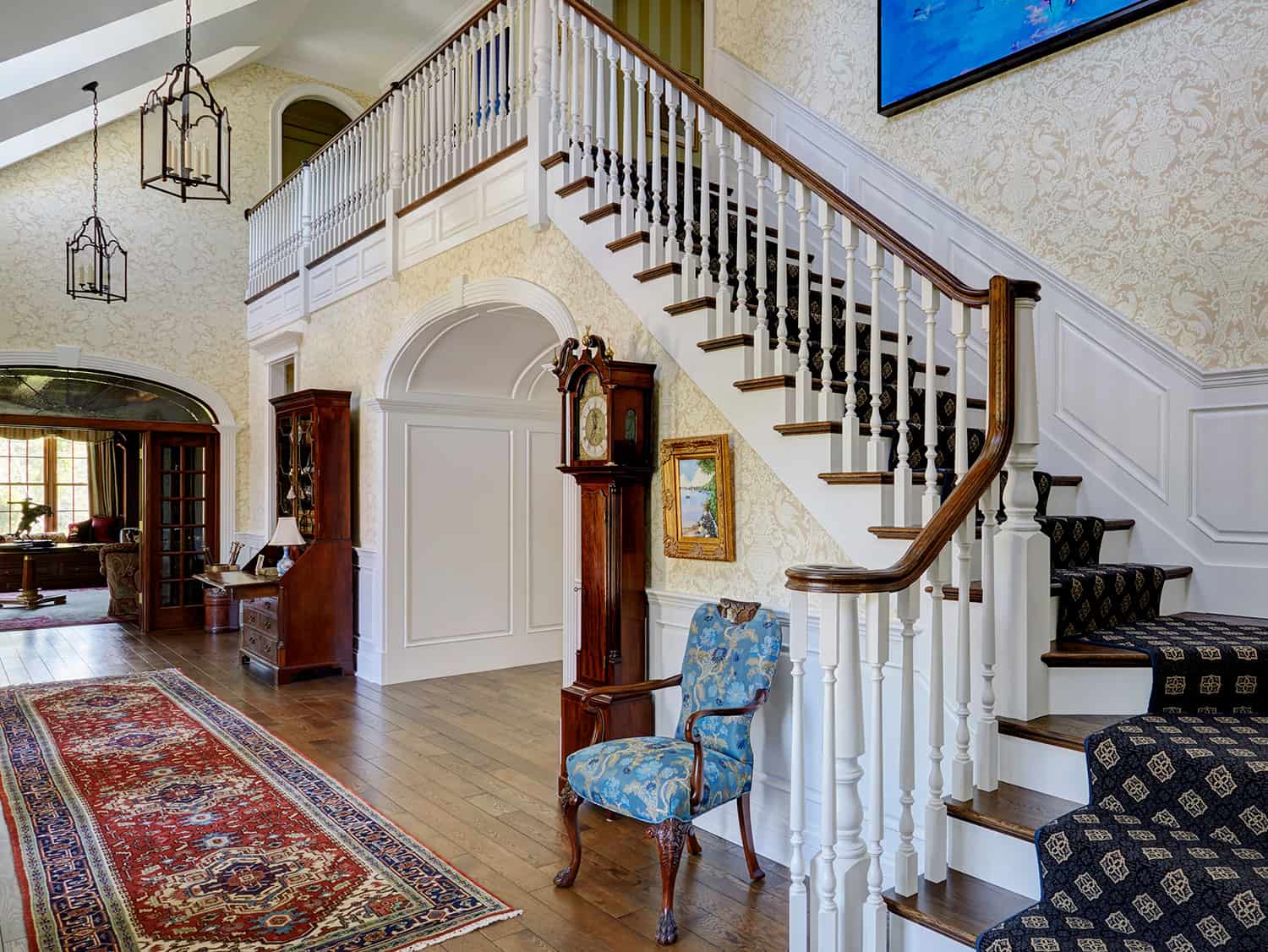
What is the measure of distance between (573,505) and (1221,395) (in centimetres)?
299

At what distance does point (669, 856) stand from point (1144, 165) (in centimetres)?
345

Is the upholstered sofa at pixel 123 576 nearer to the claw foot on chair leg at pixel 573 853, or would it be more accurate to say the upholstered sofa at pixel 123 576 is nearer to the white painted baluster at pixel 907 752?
the claw foot on chair leg at pixel 573 853

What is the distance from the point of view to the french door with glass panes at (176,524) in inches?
350

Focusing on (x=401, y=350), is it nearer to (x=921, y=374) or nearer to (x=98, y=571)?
(x=921, y=374)

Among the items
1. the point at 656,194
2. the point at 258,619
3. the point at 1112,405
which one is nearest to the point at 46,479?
the point at 258,619

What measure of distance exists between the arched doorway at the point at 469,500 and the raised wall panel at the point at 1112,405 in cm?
335

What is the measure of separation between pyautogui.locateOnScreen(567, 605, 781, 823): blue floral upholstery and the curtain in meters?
14.3

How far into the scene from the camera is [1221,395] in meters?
3.43

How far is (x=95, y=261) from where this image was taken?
24.4 ft

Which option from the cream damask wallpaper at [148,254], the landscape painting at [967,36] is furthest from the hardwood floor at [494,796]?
the landscape painting at [967,36]

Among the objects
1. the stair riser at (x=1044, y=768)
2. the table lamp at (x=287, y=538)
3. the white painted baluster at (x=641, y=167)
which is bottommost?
the stair riser at (x=1044, y=768)

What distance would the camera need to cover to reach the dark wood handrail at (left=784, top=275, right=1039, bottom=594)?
2.14 metres

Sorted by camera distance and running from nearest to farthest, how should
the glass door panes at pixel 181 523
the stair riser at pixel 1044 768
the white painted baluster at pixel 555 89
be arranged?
1. the stair riser at pixel 1044 768
2. the white painted baluster at pixel 555 89
3. the glass door panes at pixel 181 523

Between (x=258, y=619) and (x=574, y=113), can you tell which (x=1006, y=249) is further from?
(x=258, y=619)
